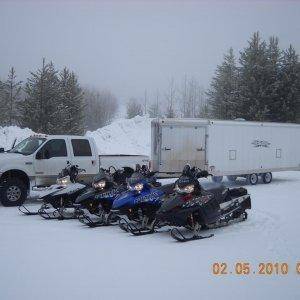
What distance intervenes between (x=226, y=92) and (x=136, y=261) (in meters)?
42.7

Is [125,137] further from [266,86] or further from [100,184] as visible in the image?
[100,184]

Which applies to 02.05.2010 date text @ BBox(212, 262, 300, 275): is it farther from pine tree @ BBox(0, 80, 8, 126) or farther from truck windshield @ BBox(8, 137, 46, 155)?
pine tree @ BBox(0, 80, 8, 126)

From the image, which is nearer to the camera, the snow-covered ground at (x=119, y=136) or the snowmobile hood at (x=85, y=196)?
the snowmobile hood at (x=85, y=196)

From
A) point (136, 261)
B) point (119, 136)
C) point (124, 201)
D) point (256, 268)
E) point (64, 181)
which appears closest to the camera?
point (256, 268)

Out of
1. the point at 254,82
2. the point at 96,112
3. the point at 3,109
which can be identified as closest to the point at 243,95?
the point at 254,82

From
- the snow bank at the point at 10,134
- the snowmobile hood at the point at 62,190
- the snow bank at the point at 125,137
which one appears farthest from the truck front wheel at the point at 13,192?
the snow bank at the point at 125,137

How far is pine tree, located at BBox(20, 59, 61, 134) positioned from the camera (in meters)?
35.6

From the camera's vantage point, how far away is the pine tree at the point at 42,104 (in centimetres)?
3556

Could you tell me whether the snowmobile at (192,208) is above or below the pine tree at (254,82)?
below

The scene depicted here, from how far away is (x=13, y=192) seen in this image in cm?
1306

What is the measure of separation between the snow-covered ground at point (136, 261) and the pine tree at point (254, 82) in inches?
1163

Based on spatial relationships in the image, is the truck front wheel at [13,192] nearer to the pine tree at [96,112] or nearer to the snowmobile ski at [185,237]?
the snowmobile ski at [185,237]

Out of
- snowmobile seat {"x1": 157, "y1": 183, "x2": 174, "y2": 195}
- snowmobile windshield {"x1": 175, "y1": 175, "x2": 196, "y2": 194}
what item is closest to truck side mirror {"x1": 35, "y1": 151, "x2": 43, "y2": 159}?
snowmobile seat {"x1": 157, "y1": 183, "x2": 174, "y2": 195}

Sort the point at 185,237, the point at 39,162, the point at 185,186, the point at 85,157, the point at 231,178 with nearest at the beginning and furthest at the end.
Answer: the point at 185,186
the point at 185,237
the point at 39,162
the point at 85,157
the point at 231,178
